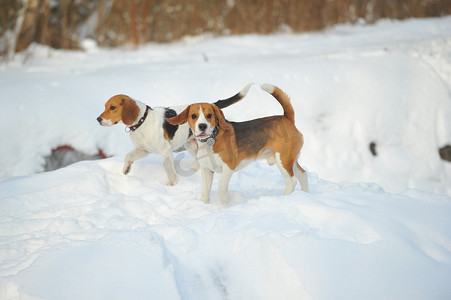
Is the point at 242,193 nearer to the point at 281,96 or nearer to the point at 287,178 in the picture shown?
the point at 287,178

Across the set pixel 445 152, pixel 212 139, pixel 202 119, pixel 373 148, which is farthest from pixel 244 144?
pixel 445 152

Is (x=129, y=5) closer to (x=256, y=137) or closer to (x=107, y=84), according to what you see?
(x=107, y=84)

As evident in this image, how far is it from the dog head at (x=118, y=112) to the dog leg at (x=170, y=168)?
48cm

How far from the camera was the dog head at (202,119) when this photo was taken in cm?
270

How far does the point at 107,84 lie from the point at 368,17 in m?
7.81

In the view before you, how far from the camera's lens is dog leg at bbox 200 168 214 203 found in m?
3.12

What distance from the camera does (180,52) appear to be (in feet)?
29.0

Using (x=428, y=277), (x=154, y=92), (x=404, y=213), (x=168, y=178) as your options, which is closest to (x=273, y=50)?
(x=154, y=92)

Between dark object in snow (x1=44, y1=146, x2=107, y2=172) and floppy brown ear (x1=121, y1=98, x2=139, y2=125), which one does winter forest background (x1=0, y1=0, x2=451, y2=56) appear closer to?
dark object in snow (x1=44, y1=146, x2=107, y2=172)

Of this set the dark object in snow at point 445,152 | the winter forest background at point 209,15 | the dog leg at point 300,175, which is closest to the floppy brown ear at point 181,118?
the dog leg at point 300,175

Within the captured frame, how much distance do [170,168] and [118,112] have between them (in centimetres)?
71

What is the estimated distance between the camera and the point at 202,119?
2703 millimetres

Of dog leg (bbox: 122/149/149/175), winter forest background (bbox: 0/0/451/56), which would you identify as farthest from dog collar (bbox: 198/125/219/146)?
winter forest background (bbox: 0/0/451/56)

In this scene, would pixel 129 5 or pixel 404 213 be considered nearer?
pixel 404 213
